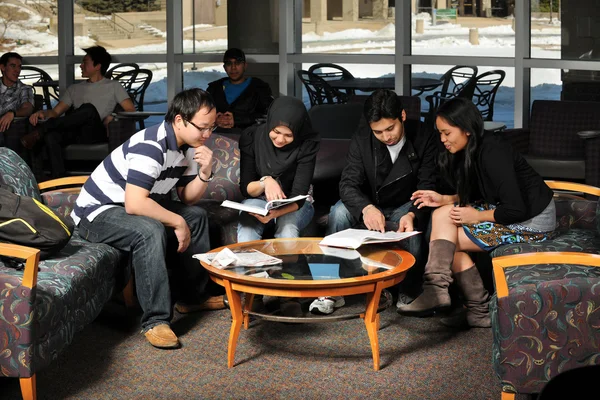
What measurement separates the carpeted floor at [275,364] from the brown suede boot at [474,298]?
43mm

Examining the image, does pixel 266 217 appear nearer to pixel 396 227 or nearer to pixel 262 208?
pixel 262 208

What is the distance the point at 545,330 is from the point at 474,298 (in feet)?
2.90

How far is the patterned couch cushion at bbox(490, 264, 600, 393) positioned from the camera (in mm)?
2836

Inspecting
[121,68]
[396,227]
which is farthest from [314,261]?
[121,68]

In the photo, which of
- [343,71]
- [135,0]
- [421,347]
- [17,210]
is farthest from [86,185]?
[135,0]

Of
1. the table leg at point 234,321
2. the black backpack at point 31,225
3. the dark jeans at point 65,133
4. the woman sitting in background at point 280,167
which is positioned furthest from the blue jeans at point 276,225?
the dark jeans at point 65,133

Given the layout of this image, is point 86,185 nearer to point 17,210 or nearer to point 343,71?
point 17,210

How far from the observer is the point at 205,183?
13.0 ft

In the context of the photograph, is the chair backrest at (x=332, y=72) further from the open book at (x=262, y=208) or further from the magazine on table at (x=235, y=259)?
the magazine on table at (x=235, y=259)

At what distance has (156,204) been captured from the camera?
12.0ft

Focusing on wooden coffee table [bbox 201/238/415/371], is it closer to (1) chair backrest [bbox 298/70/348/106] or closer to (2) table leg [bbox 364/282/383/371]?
(2) table leg [bbox 364/282/383/371]

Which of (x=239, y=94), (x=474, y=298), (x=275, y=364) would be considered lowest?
(x=275, y=364)

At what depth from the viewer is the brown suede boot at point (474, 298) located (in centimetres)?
373

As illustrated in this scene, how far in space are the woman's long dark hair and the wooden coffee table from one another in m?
0.42
